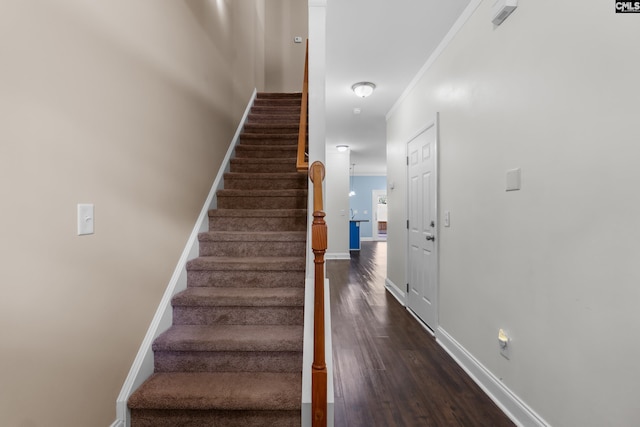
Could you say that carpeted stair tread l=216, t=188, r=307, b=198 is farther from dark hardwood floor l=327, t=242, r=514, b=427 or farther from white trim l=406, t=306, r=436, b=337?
white trim l=406, t=306, r=436, b=337

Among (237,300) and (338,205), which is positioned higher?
(338,205)

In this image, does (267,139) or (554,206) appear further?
(267,139)

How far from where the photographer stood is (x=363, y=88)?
3.59m

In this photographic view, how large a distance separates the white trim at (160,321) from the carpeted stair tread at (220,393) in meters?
0.04

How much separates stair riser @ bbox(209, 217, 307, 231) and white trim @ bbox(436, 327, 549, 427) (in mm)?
1585

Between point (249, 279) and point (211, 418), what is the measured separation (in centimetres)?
90

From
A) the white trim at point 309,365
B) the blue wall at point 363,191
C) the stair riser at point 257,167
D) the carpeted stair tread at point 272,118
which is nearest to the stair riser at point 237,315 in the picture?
the white trim at point 309,365

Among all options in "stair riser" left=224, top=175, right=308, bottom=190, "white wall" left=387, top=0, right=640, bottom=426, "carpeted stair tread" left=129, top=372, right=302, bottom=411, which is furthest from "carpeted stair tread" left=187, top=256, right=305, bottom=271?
"white wall" left=387, top=0, right=640, bottom=426

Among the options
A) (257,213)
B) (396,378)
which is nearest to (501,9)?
(257,213)

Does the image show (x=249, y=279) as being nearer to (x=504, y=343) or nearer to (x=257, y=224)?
(x=257, y=224)

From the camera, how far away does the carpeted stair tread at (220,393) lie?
1522 millimetres

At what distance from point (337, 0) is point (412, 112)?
1.67 m

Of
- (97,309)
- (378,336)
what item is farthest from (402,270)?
(97,309)

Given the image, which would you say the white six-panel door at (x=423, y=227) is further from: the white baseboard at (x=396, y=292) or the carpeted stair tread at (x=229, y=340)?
the carpeted stair tread at (x=229, y=340)
